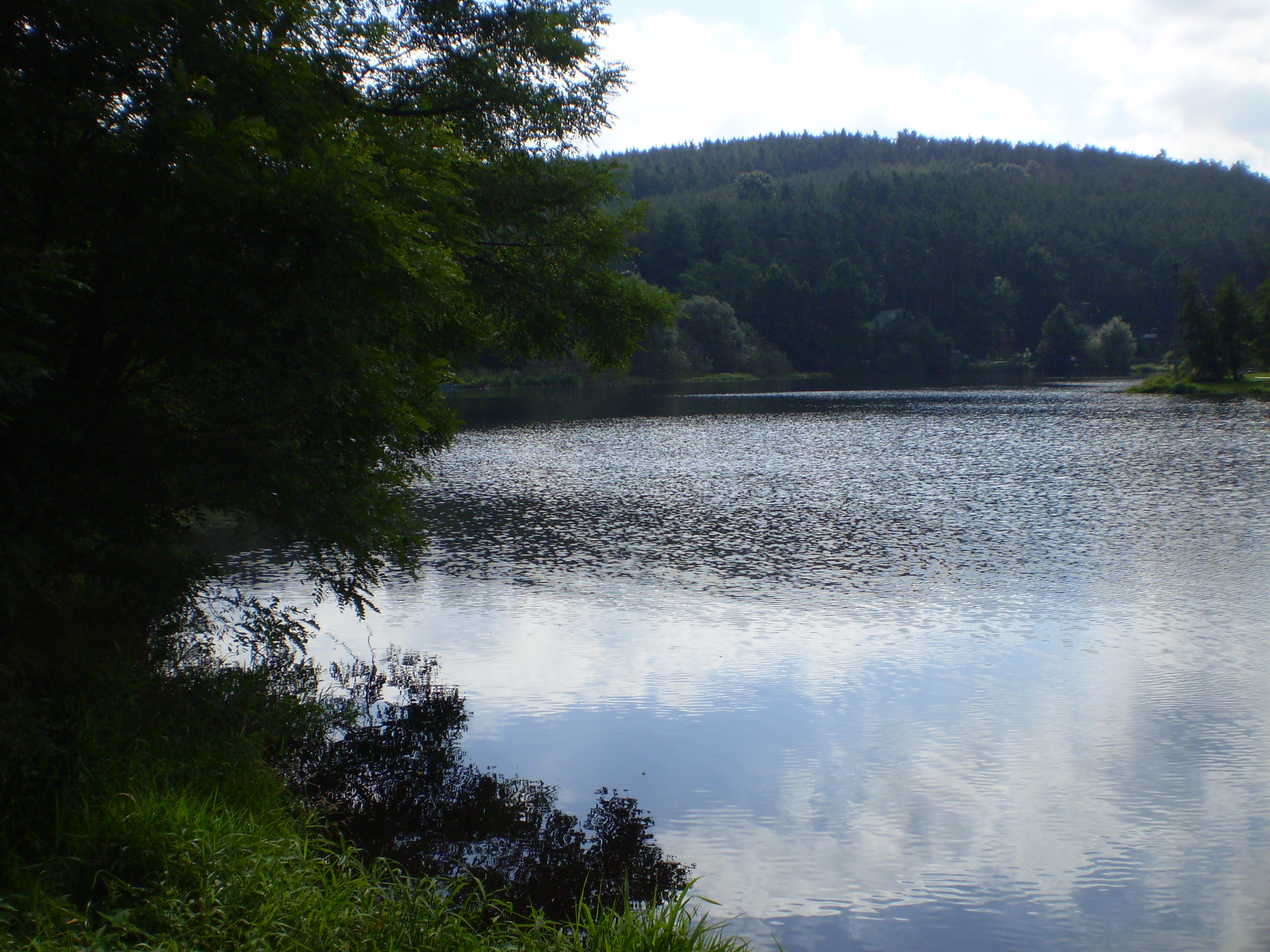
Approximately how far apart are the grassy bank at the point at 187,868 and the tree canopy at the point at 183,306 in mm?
972

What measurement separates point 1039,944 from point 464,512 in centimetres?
1637

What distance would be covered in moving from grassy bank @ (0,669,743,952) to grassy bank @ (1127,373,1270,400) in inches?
2562

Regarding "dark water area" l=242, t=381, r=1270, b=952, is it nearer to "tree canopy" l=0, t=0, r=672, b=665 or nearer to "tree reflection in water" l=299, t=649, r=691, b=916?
"tree reflection in water" l=299, t=649, r=691, b=916

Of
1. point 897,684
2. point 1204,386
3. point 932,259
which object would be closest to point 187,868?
point 897,684

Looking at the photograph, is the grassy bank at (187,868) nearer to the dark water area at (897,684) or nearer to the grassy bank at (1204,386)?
the dark water area at (897,684)

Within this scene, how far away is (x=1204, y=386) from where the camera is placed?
6462cm

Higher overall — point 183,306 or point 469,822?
point 183,306

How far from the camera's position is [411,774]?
25.8 feet

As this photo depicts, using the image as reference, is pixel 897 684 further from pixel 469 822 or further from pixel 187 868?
pixel 187 868

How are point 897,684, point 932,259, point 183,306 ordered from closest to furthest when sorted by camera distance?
point 183,306 < point 897,684 < point 932,259

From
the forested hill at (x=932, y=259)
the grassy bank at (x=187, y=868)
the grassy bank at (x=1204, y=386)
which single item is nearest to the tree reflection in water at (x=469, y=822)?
the grassy bank at (x=187, y=868)

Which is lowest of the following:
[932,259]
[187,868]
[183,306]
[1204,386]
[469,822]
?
[469,822]

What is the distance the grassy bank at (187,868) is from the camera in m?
4.62

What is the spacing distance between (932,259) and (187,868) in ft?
465
